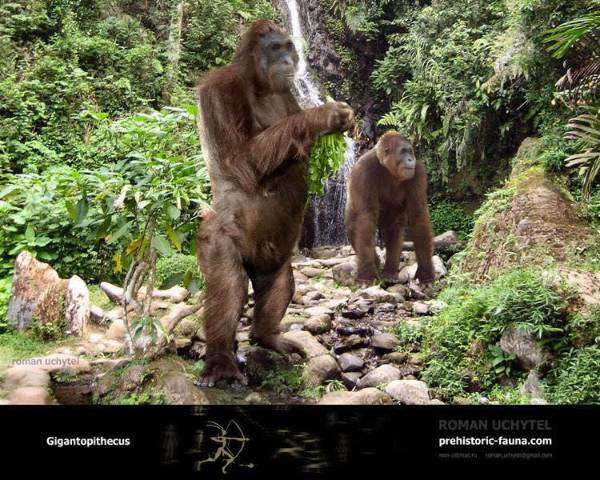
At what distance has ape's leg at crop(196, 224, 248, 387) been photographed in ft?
9.88

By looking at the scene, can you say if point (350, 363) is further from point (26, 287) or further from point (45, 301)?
point (26, 287)

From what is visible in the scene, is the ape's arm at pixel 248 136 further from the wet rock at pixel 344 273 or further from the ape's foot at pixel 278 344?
the wet rock at pixel 344 273

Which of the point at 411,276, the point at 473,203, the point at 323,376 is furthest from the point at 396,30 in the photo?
the point at 323,376

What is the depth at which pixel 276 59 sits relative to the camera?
320cm

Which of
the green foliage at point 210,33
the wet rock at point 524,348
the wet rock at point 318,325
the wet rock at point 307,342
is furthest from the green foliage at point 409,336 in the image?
the green foliage at point 210,33

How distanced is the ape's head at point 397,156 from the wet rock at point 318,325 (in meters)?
2.14

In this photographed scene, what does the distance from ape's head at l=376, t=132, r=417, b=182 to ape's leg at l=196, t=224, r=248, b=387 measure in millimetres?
3087

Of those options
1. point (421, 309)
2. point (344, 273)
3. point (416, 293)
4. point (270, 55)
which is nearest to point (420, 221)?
point (416, 293)

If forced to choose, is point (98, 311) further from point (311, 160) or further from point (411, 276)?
point (411, 276)

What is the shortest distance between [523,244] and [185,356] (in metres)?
2.52

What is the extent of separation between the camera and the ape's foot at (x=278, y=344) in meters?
3.44
